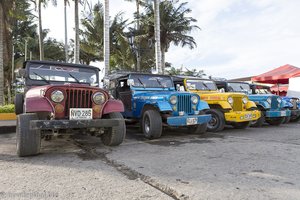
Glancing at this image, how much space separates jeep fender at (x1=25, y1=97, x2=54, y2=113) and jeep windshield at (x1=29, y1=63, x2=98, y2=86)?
59.9 inches

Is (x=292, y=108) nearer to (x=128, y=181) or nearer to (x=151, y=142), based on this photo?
(x=151, y=142)

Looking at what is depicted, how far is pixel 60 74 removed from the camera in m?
6.77

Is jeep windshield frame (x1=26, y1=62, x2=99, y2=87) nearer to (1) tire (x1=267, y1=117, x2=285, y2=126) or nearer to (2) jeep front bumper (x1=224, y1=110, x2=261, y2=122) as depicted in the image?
(2) jeep front bumper (x1=224, y1=110, x2=261, y2=122)

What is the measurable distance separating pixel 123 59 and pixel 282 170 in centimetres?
2486

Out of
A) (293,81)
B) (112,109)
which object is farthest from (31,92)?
(293,81)

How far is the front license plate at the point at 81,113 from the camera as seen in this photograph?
17.7 ft

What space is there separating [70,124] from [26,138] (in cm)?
77

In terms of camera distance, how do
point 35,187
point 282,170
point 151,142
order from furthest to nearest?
point 151,142 < point 282,170 < point 35,187

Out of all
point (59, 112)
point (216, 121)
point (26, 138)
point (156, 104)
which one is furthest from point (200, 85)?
point (26, 138)

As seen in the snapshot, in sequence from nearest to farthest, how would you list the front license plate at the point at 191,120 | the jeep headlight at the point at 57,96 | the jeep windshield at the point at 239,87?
the jeep headlight at the point at 57,96 → the front license plate at the point at 191,120 → the jeep windshield at the point at 239,87

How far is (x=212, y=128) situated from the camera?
9.18 meters

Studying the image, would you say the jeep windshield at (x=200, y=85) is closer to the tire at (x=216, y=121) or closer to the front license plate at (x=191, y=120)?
the tire at (x=216, y=121)

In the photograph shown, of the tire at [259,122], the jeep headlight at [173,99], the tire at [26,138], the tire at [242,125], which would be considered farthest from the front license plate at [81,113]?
the tire at [259,122]

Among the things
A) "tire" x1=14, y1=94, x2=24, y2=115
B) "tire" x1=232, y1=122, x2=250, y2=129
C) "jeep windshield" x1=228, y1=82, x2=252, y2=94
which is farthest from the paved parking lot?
"jeep windshield" x1=228, y1=82, x2=252, y2=94
